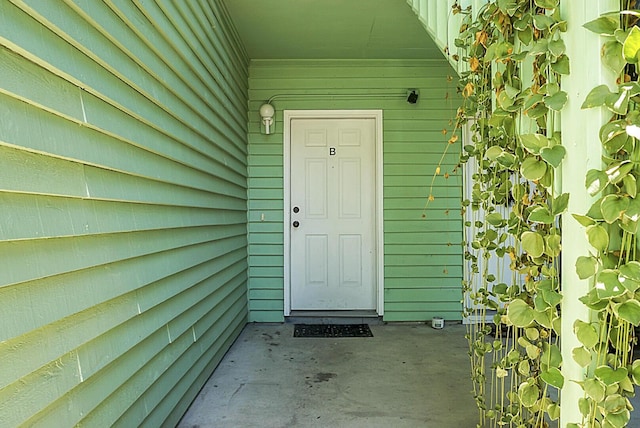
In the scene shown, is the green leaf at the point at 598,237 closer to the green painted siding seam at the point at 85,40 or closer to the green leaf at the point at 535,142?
the green leaf at the point at 535,142

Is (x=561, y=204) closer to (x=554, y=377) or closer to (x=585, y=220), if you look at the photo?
→ (x=585, y=220)

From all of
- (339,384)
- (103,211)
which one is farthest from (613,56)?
(339,384)

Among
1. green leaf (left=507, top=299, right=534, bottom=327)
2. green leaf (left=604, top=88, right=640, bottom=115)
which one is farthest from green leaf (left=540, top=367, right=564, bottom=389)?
green leaf (left=604, top=88, right=640, bottom=115)

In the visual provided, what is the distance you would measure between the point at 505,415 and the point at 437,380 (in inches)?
55.8

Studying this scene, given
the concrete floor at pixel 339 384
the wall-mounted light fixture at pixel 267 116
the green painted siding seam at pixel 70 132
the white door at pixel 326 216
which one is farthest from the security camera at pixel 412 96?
the green painted siding seam at pixel 70 132

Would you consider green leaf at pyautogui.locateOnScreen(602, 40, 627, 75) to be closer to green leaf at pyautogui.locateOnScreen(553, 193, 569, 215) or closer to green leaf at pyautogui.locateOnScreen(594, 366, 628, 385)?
green leaf at pyautogui.locateOnScreen(553, 193, 569, 215)

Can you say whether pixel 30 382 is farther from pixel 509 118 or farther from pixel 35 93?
pixel 509 118

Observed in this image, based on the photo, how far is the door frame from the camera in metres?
3.97

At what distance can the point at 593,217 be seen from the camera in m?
0.82

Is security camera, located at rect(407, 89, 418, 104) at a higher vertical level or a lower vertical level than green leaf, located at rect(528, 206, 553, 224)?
higher

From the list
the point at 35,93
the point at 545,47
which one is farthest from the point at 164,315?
the point at 545,47

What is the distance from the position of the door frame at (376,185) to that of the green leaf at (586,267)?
123 inches

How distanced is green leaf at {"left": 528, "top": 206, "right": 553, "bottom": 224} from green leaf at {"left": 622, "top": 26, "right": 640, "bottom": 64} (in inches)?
13.1

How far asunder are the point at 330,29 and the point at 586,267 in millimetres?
2975
